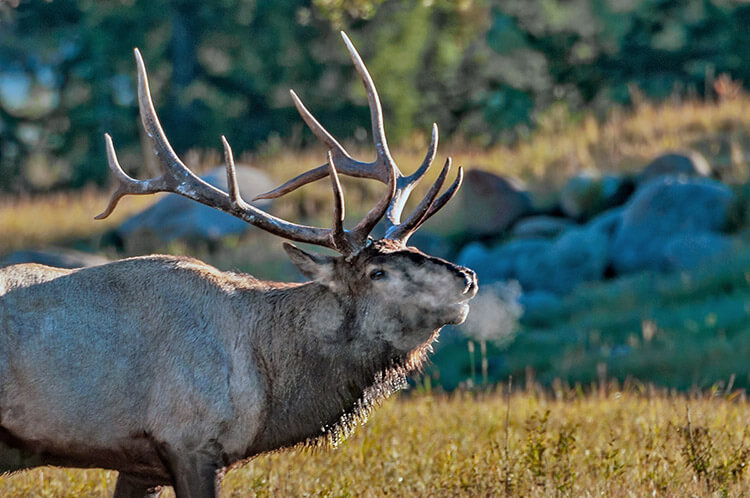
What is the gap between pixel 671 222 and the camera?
569 inches

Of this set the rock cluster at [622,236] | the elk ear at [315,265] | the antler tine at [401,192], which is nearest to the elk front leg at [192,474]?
the elk ear at [315,265]

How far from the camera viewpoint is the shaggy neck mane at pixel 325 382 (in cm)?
502

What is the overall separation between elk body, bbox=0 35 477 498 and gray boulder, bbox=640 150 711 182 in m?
10.8

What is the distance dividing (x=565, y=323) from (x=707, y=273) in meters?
1.86

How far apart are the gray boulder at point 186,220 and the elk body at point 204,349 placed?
11.2 m

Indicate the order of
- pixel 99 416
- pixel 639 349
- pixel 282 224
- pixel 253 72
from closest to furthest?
pixel 99 416
pixel 282 224
pixel 639 349
pixel 253 72

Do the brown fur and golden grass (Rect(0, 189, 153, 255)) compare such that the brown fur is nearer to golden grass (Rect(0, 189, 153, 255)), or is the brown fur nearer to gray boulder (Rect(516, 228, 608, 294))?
gray boulder (Rect(516, 228, 608, 294))

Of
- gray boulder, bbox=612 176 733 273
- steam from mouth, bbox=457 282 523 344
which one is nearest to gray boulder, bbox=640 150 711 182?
gray boulder, bbox=612 176 733 273

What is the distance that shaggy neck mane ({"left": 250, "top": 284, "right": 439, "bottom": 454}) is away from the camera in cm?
502

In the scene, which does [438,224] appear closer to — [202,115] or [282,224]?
[282,224]

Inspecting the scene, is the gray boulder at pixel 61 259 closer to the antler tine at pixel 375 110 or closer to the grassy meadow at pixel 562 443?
the grassy meadow at pixel 562 443

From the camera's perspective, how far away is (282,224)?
522 cm

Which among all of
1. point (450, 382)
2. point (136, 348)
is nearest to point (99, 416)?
point (136, 348)

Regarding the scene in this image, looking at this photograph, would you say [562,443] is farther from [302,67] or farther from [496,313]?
[302,67]
